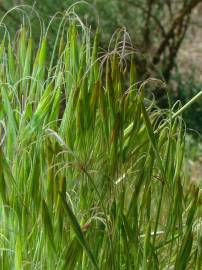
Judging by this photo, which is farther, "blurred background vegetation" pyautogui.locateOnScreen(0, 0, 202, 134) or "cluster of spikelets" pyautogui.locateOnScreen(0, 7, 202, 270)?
"blurred background vegetation" pyautogui.locateOnScreen(0, 0, 202, 134)

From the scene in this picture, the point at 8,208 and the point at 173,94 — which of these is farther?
the point at 173,94

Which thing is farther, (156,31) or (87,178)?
(156,31)

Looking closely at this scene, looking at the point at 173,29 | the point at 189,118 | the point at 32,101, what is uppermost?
the point at 32,101

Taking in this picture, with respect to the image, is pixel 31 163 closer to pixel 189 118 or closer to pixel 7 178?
pixel 7 178

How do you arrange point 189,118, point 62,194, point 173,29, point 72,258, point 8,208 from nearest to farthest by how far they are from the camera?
1. point 62,194
2. point 72,258
3. point 8,208
4. point 189,118
5. point 173,29

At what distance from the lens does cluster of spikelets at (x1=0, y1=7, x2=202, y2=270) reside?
1602 millimetres

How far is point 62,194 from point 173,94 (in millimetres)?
2809

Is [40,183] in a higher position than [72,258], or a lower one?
higher

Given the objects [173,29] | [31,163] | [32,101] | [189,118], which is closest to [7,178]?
[31,163]

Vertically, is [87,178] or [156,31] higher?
[87,178]

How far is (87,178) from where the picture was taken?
163cm

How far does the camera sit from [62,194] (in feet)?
4.78

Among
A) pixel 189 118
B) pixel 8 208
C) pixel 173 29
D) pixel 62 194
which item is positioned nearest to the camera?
pixel 62 194

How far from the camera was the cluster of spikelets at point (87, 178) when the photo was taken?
5.25 ft
